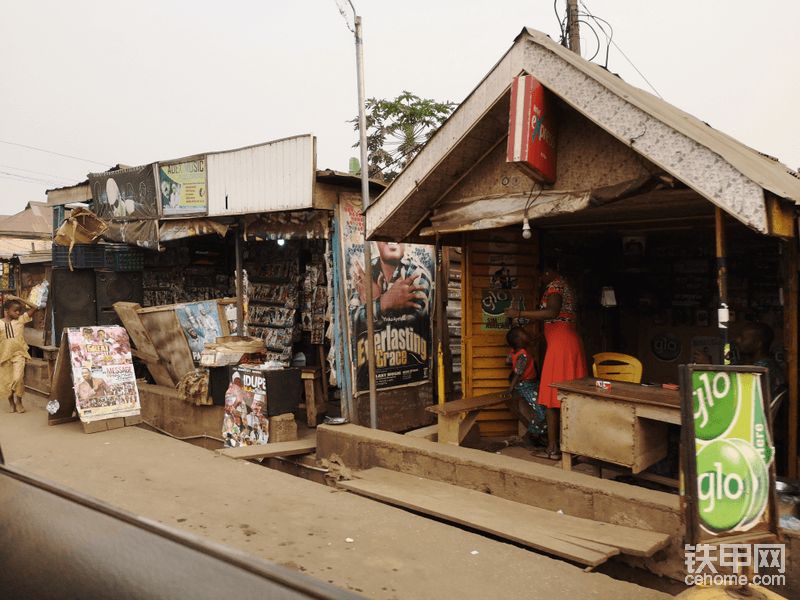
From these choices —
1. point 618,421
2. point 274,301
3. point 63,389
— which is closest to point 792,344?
point 618,421

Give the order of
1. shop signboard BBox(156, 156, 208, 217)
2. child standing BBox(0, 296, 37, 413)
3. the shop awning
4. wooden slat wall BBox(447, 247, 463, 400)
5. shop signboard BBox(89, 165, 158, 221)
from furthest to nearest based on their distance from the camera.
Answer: child standing BBox(0, 296, 37, 413) → shop signboard BBox(89, 165, 158, 221) → wooden slat wall BBox(447, 247, 463, 400) → shop signboard BBox(156, 156, 208, 217) → the shop awning

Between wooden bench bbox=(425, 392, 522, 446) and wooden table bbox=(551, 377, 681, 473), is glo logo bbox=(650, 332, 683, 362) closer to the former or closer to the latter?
wooden bench bbox=(425, 392, 522, 446)

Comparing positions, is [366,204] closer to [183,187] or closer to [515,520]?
[183,187]

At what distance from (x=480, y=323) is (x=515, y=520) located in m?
3.11

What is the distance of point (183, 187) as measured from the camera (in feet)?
30.6

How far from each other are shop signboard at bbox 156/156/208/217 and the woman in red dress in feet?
18.5

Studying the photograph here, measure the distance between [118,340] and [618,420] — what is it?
773 centimetres

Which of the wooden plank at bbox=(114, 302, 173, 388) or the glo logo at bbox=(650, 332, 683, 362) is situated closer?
the glo logo at bbox=(650, 332, 683, 362)

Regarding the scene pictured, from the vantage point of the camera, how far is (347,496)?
5.62 meters

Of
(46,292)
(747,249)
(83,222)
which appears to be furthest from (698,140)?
(46,292)

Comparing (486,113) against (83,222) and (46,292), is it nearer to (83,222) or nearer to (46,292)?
(83,222)

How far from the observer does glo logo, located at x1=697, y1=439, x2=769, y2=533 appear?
9.33ft

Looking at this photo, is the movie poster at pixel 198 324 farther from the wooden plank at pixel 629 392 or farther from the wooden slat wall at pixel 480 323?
the wooden plank at pixel 629 392

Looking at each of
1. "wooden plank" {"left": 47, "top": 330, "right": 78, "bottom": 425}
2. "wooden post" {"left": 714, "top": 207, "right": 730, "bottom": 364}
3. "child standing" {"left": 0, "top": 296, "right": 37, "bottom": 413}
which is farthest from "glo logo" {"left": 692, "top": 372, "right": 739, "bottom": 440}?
"child standing" {"left": 0, "top": 296, "right": 37, "bottom": 413}
